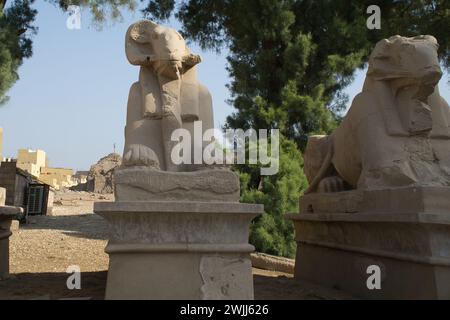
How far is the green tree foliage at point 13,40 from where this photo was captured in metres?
6.79

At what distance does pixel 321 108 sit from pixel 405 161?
4875 millimetres

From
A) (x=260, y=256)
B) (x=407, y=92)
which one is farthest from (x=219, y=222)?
(x=260, y=256)

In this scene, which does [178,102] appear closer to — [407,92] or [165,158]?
[165,158]

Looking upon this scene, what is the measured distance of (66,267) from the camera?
5004 millimetres

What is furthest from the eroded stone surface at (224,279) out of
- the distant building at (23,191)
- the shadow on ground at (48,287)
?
the distant building at (23,191)

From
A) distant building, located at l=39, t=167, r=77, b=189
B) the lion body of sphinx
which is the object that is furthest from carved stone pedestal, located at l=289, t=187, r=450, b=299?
distant building, located at l=39, t=167, r=77, b=189

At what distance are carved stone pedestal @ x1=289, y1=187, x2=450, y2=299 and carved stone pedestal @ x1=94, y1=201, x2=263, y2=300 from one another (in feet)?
3.03

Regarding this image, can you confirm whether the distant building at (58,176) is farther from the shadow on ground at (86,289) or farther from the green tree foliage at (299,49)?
the shadow on ground at (86,289)

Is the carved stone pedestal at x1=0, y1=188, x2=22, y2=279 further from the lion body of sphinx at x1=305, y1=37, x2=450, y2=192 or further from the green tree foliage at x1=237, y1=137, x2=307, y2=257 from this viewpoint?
the green tree foliage at x1=237, y1=137, x2=307, y2=257

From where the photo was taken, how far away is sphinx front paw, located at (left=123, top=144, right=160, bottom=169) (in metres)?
2.71

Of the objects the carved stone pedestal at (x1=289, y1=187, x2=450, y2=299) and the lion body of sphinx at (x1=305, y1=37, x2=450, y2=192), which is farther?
the lion body of sphinx at (x1=305, y1=37, x2=450, y2=192)

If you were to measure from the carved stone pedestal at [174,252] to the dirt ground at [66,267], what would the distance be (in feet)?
1.91

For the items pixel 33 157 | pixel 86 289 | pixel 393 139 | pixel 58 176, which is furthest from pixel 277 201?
pixel 33 157

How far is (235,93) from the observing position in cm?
851
